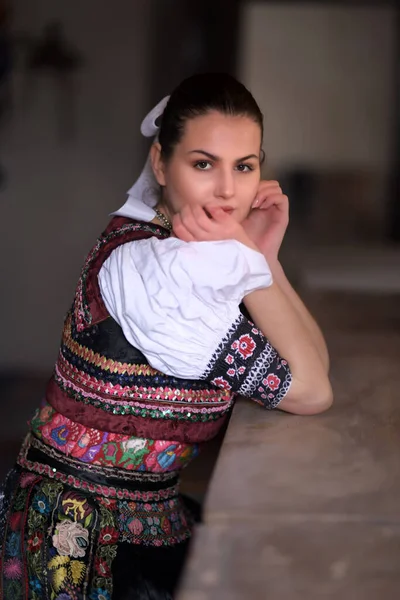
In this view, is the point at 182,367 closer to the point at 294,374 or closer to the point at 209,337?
the point at 209,337

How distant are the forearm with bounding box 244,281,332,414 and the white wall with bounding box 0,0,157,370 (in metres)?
2.91

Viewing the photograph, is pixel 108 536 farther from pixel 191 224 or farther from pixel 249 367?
pixel 191 224

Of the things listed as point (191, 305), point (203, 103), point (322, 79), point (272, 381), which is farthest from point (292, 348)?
point (322, 79)

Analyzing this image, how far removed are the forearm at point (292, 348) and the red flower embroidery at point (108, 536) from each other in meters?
0.34

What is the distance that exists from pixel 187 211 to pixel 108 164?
9.68 ft

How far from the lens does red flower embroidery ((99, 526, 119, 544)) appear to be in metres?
1.41

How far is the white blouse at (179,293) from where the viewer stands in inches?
50.3

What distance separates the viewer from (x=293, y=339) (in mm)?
1419

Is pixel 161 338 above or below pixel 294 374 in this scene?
above

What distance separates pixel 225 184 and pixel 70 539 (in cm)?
62

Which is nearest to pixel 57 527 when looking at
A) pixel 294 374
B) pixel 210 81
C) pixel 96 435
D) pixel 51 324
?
pixel 96 435

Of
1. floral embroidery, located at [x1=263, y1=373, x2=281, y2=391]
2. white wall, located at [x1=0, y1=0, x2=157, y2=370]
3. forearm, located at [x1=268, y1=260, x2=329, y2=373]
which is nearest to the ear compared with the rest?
forearm, located at [x1=268, y1=260, x2=329, y2=373]

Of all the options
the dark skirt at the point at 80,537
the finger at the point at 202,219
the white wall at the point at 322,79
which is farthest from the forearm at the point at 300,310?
the white wall at the point at 322,79

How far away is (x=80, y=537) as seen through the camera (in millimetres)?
1395
